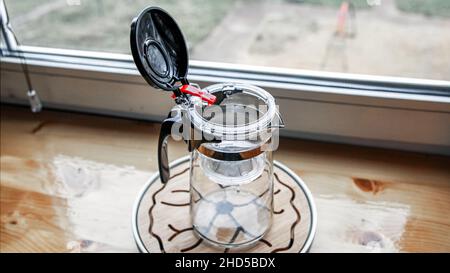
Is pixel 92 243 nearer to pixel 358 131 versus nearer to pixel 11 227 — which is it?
pixel 11 227

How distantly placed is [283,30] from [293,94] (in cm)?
42

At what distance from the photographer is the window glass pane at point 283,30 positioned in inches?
30.4

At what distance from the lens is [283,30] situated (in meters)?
1.05

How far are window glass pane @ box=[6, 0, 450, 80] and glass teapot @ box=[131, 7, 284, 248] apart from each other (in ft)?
0.74

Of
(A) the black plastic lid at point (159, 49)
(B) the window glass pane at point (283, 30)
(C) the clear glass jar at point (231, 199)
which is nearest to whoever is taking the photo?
(A) the black plastic lid at point (159, 49)

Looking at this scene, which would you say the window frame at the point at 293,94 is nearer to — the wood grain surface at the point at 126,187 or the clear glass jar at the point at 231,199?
the wood grain surface at the point at 126,187

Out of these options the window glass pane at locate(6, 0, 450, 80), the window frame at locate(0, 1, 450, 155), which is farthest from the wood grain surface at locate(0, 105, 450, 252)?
the window glass pane at locate(6, 0, 450, 80)

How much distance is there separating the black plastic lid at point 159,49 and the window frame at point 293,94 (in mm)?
182

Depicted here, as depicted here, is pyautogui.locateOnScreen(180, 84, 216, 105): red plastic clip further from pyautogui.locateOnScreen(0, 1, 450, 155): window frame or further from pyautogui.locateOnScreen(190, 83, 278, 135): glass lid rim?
pyautogui.locateOnScreen(0, 1, 450, 155): window frame

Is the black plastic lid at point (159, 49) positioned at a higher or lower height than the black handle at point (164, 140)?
higher

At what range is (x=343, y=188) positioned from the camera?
641mm

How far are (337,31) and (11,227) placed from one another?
0.79 meters

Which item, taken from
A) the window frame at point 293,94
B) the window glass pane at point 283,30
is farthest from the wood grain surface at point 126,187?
the window glass pane at point 283,30
